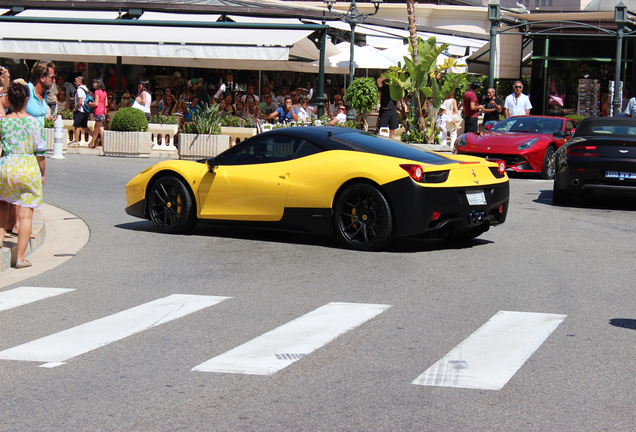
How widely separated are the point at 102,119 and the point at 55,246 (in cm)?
1386

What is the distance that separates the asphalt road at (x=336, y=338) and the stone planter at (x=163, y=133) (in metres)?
12.0

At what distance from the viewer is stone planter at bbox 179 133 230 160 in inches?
820

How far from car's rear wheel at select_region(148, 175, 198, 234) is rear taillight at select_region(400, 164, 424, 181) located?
9.05 ft

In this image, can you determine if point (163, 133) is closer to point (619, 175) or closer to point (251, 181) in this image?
point (619, 175)

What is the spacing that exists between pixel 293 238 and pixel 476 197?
223 centimetres

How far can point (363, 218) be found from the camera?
29.3 ft

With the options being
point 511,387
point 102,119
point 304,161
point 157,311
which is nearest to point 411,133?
point 102,119

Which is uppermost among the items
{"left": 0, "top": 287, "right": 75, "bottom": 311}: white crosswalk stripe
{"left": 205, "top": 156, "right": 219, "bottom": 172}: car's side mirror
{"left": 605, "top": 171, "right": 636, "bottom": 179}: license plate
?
{"left": 205, "top": 156, "right": 219, "bottom": 172}: car's side mirror

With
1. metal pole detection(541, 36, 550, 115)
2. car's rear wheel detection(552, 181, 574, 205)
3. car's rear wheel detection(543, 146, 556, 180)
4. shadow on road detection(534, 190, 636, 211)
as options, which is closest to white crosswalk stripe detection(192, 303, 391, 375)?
shadow on road detection(534, 190, 636, 211)

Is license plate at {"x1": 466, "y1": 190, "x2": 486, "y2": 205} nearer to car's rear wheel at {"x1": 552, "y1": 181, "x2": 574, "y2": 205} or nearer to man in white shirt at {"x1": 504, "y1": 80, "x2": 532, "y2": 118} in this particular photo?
car's rear wheel at {"x1": 552, "y1": 181, "x2": 574, "y2": 205}

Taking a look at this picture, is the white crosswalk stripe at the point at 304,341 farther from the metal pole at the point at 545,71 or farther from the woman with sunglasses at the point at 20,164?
the metal pole at the point at 545,71

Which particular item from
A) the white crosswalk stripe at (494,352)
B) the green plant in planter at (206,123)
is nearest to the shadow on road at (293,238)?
the white crosswalk stripe at (494,352)

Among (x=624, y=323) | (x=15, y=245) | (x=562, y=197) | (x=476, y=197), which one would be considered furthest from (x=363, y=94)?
(x=624, y=323)

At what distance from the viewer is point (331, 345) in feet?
18.0
